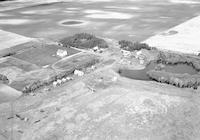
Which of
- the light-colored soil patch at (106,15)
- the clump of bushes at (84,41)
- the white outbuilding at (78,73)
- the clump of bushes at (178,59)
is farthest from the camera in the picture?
the light-colored soil patch at (106,15)

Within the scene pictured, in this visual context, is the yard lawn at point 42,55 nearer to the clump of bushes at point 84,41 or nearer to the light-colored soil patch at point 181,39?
the clump of bushes at point 84,41

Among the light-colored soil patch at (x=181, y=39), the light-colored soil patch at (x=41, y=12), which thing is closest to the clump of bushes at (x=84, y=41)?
the light-colored soil patch at (x=181, y=39)

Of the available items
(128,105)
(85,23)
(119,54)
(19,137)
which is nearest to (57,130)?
(19,137)

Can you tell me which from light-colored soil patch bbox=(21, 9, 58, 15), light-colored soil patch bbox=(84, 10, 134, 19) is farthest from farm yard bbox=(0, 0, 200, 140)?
light-colored soil patch bbox=(21, 9, 58, 15)

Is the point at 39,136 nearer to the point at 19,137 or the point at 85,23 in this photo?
the point at 19,137

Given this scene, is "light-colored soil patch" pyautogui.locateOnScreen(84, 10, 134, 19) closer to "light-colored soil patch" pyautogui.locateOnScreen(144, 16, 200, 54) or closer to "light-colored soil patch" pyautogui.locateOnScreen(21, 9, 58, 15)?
"light-colored soil patch" pyautogui.locateOnScreen(21, 9, 58, 15)
